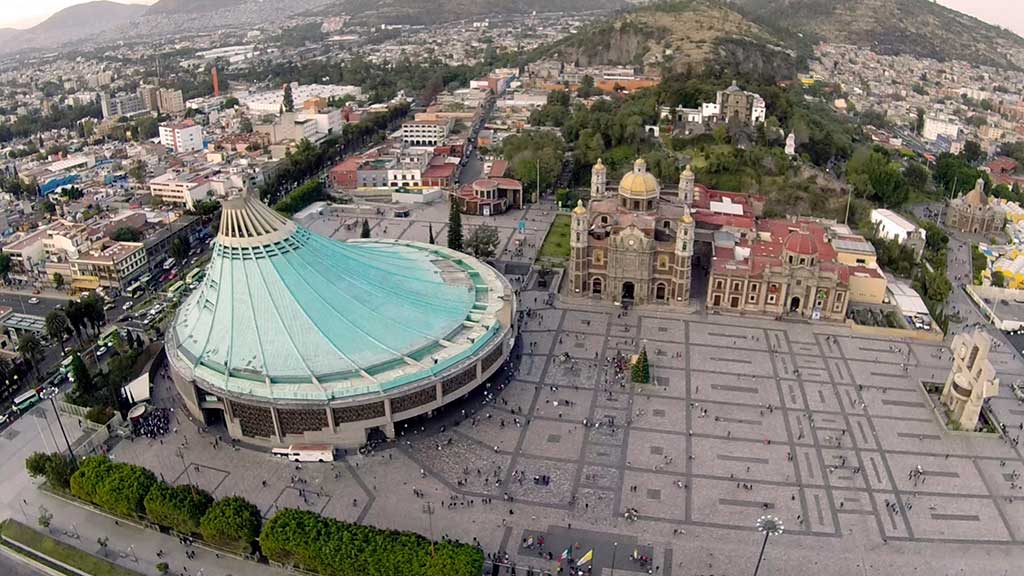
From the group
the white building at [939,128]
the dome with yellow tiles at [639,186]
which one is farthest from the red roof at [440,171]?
the white building at [939,128]

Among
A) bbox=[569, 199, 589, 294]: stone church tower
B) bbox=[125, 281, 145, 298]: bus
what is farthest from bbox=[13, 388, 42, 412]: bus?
bbox=[569, 199, 589, 294]: stone church tower

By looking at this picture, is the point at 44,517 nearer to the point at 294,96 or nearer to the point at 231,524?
the point at 231,524

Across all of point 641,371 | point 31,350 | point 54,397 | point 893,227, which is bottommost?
point 54,397

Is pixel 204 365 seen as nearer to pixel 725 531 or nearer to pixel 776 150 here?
pixel 725 531

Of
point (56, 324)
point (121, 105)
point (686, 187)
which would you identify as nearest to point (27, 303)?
point (56, 324)

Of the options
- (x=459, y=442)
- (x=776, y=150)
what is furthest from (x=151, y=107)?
(x=459, y=442)

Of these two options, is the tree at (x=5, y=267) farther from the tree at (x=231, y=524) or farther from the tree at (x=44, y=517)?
the tree at (x=231, y=524)
